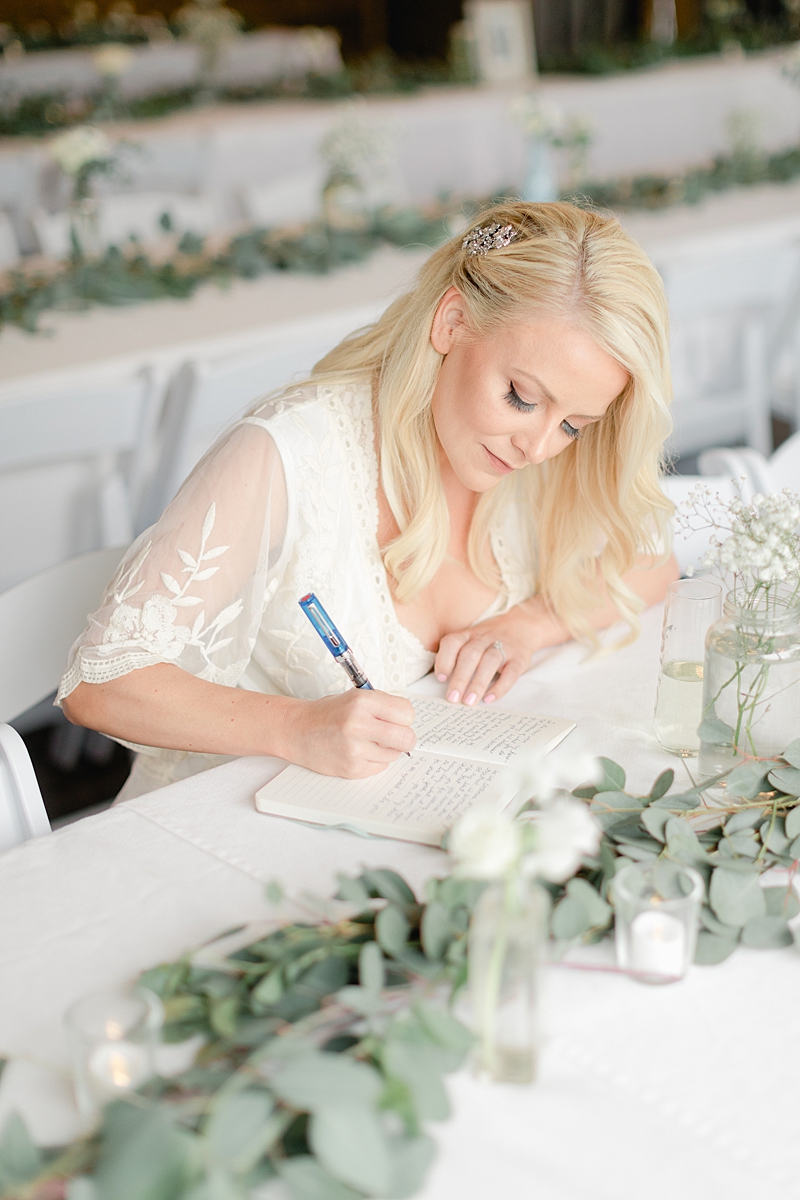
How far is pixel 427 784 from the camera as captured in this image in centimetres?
127

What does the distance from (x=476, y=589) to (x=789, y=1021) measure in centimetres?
92

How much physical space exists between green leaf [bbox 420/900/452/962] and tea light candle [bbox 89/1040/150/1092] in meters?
0.23

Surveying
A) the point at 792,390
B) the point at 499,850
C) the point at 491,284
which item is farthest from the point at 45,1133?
the point at 792,390

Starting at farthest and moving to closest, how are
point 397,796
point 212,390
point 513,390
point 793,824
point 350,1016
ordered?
point 212,390 → point 513,390 → point 397,796 → point 793,824 → point 350,1016

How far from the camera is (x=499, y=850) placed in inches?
28.4

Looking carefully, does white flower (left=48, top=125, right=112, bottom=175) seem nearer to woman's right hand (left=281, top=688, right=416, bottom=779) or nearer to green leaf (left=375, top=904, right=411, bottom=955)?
woman's right hand (left=281, top=688, right=416, bottom=779)

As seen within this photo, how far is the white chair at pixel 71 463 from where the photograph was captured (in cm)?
219

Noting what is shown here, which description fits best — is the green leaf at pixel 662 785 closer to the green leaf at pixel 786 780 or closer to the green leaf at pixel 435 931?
the green leaf at pixel 786 780

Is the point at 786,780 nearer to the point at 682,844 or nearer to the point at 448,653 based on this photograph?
the point at 682,844

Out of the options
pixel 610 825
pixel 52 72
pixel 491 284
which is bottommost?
pixel 610 825

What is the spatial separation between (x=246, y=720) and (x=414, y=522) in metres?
0.40

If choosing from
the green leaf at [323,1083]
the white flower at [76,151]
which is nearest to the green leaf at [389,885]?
the green leaf at [323,1083]

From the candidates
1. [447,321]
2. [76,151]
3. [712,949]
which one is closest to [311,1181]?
[712,949]

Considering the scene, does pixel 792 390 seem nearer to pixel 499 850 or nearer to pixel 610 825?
pixel 610 825
